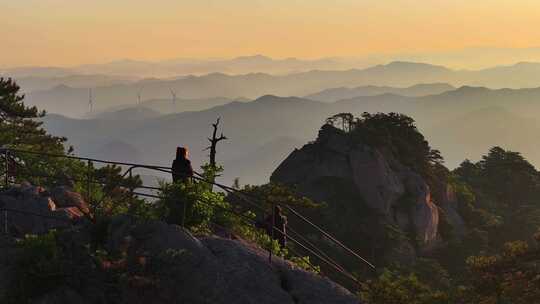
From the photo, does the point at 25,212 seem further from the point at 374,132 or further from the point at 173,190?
the point at 374,132

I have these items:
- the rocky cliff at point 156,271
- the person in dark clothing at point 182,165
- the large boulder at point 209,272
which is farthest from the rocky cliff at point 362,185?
the rocky cliff at point 156,271

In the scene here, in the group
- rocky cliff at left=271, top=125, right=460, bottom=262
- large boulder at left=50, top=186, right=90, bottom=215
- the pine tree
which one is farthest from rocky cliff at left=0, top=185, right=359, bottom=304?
rocky cliff at left=271, top=125, right=460, bottom=262

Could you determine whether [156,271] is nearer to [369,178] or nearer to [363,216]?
[363,216]

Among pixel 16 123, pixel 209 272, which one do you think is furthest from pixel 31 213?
pixel 16 123

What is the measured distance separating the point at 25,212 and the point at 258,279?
637cm

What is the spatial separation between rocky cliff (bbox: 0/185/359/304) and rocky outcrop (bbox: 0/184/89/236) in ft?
2.22

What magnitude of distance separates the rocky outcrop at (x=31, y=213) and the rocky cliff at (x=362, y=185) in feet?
130

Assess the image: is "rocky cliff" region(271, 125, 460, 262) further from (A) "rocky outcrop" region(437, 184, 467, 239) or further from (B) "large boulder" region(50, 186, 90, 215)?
(B) "large boulder" region(50, 186, 90, 215)

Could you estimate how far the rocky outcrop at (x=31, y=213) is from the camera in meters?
14.1

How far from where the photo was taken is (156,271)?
39.0 ft

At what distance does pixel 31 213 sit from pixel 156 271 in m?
4.50

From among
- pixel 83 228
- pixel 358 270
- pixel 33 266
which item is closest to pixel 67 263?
pixel 33 266

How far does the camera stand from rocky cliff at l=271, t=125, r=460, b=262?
5406 centimetres

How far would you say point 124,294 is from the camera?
11.5 metres
